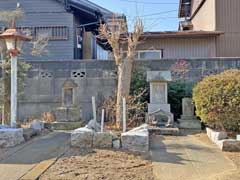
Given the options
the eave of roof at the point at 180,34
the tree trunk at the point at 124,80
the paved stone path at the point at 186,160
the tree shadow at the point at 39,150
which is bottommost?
the paved stone path at the point at 186,160

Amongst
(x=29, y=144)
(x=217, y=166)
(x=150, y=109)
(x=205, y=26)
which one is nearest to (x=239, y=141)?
(x=217, y=166)

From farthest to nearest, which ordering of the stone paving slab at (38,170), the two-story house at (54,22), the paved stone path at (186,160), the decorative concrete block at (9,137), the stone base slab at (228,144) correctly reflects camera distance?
1. the two-story house at (54,22)
2. the decorative concrete block at (9,137)
3. the stone base slab at (228,144)
4. the paved stone path at (186,160)
5. the stone paving slab at (38,170)

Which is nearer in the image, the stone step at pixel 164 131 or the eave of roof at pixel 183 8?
the stone step at pixel 164 131

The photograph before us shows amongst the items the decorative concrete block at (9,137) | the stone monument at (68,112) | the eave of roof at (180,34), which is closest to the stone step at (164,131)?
the stone monument at (68,112)

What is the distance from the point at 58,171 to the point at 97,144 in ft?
5.20

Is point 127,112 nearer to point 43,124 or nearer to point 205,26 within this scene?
point 43,124

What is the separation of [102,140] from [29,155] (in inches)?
56.0

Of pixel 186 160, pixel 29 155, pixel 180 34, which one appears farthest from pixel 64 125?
pixel 180 34

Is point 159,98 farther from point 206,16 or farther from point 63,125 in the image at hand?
point 206,16

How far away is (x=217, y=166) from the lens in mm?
5941

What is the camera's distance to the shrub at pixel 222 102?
8.39 m

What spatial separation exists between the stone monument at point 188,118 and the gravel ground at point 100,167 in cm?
418

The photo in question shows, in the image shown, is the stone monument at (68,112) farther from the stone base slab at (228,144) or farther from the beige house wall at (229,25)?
the beige house wall at (229,25)

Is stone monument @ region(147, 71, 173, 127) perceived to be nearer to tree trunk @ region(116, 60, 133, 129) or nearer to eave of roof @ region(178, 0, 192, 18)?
tree trunk @ region(116, 60, 133, 129)
